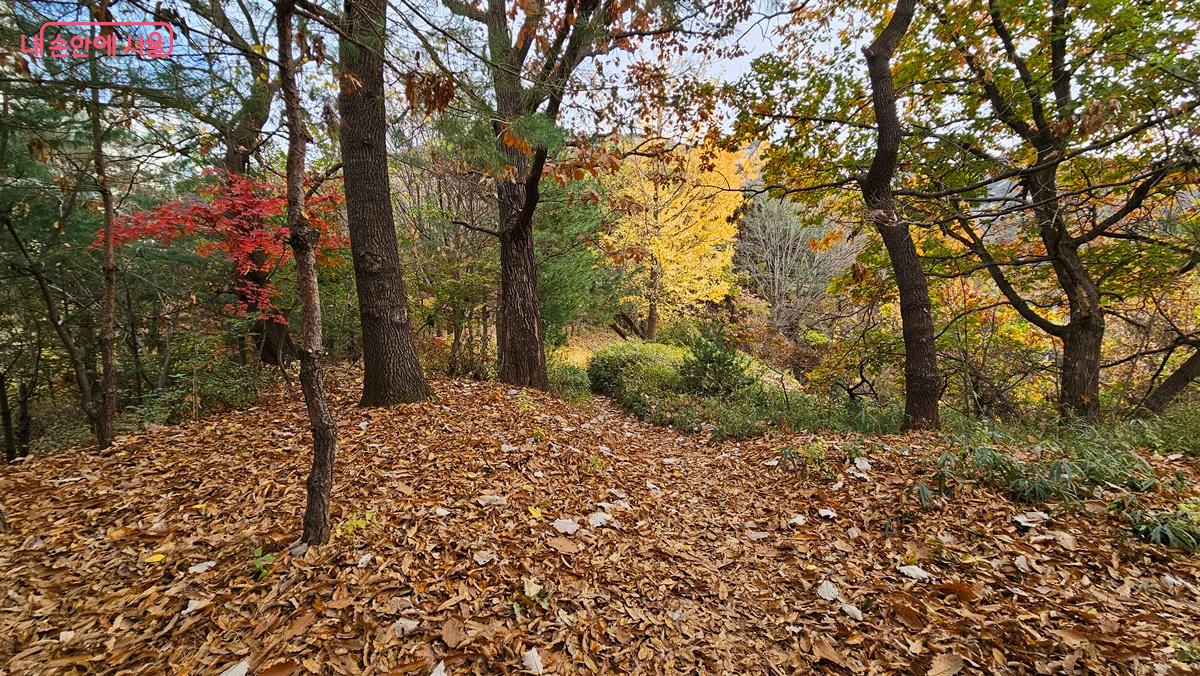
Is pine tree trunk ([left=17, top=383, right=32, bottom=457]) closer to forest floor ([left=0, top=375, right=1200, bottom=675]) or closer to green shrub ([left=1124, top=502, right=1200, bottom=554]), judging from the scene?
forest floor ([left=0, top=375, right=1200, bottom=675])

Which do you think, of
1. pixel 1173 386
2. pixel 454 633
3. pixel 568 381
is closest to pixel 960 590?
pixel 454 633

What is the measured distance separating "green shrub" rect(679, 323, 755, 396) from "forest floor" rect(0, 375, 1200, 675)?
3571 millimetres

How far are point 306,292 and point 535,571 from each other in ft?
5.81

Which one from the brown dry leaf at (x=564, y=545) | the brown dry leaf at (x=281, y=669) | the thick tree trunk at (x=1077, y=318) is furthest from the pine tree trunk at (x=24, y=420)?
the thick tree trunk at (x=1077, y=318)

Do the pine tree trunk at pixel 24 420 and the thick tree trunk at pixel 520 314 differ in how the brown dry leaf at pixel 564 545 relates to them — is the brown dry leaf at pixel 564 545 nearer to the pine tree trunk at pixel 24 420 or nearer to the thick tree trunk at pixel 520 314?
the thick tree trunk at pixel 520 314

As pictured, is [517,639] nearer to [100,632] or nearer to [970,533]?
[100,632]

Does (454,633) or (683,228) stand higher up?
(683,228)

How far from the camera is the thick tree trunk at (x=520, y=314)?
18.3ft

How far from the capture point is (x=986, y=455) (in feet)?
9.52

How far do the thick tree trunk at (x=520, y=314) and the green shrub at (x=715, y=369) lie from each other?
2.84 meters

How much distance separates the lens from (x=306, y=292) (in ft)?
6.56

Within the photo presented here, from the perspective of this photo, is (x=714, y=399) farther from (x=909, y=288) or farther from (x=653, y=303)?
(x=653, y=303)

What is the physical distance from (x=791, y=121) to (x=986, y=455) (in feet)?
13.8

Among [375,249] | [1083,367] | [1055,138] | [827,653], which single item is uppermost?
[1055,138]
